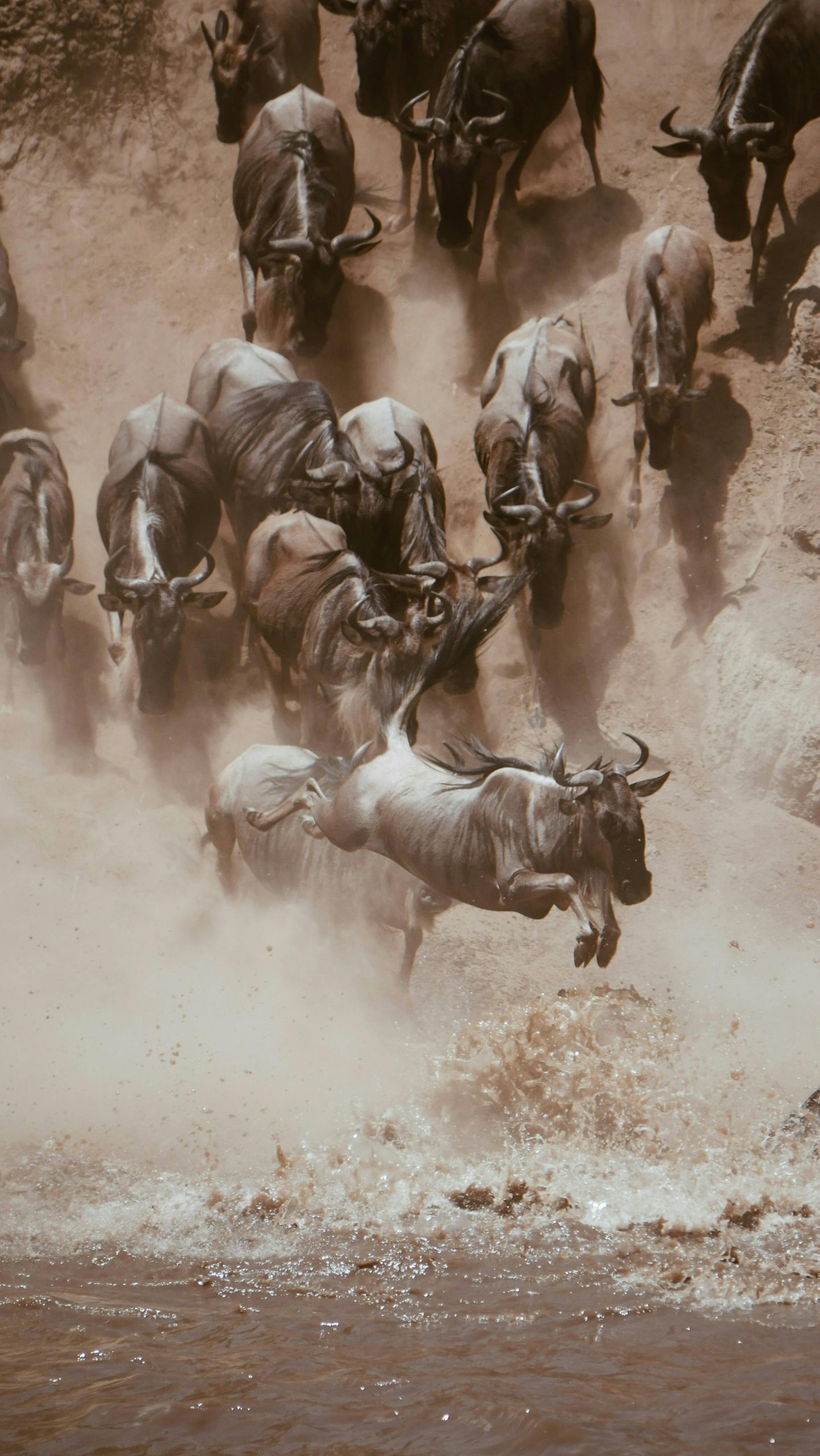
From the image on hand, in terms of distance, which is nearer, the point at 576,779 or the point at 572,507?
the point at 576,779

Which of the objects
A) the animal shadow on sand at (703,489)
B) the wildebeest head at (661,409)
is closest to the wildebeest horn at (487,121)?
the wildebeest head at (661,409)

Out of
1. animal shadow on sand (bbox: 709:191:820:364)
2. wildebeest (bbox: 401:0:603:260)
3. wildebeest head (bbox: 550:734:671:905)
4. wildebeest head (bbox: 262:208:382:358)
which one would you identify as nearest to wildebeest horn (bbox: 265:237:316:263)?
wildebeest head (bbox: 262:208:382:358)

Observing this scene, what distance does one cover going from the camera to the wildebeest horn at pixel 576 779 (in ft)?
15.2

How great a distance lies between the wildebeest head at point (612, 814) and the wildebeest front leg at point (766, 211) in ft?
7.68

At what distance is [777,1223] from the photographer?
3779 millimetres

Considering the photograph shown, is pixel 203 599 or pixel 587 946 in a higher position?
pixel 203 599

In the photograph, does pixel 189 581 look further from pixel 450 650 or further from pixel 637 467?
pixel 637 467

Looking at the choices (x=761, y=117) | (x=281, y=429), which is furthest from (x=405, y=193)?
(x=761, y=117)

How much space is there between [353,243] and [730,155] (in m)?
1.88

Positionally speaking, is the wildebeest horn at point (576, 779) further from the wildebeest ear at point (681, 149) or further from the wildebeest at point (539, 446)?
the wildebeest ear at point (681, 149)

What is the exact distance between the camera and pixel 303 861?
5.32 meters

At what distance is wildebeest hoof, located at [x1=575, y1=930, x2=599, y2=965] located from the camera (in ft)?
15.2

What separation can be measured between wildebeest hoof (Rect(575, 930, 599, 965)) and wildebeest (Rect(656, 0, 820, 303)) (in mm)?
3035

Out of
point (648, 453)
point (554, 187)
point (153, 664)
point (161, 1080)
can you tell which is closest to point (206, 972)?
point (161, 1080)
